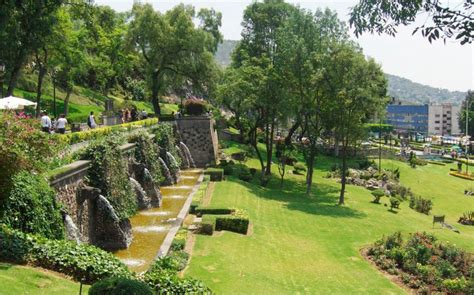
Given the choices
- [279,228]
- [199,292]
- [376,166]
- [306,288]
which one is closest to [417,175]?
[376,166]

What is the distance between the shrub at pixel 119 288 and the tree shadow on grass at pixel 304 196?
22.4m

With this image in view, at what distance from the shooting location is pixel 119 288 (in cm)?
922

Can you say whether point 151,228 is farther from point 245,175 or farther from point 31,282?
point 245,175

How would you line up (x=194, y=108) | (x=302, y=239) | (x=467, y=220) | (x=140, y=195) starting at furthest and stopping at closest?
(x=194, y=108) → (x=467, y=220) → (x=140, y=195) → (x=302, y=239)

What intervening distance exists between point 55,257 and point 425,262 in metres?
15.1

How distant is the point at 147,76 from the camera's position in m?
47.9

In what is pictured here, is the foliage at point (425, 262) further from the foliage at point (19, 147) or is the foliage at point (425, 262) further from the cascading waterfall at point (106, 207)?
the foliage at point (19, 147)

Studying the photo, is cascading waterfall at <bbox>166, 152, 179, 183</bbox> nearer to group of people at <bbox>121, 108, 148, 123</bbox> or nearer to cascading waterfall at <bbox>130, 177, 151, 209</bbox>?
group of people at <bbox>121, 108, 148, 123</bbox>

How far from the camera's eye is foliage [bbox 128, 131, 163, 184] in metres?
30.5

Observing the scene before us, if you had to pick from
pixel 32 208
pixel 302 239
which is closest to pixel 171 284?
pixel 32 208

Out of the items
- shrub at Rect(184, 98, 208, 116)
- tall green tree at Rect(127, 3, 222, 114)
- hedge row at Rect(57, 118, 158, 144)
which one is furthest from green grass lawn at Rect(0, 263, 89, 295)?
shrub at Rect(184, 98, 208, 116)

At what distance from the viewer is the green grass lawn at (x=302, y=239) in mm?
17094

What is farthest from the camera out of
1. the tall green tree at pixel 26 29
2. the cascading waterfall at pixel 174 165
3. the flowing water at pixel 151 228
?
the cascading waterfall at pixel 174 165

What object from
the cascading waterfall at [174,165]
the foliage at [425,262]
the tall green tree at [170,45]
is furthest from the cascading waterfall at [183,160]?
the foliage at [425,262]
